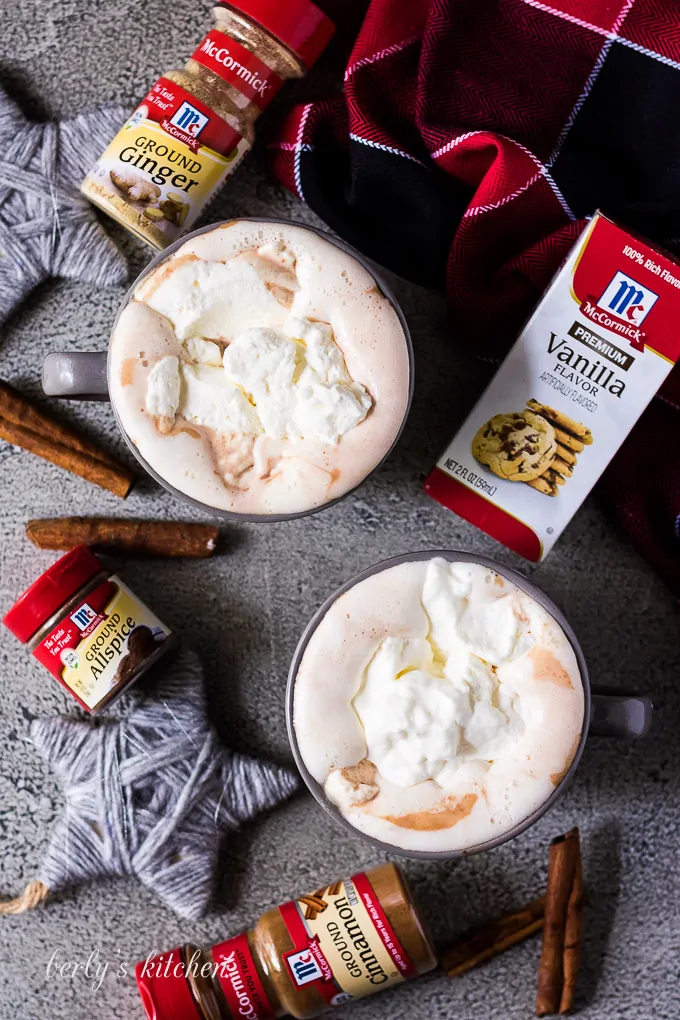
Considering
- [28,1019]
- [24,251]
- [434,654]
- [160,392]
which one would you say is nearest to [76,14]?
[24,251]

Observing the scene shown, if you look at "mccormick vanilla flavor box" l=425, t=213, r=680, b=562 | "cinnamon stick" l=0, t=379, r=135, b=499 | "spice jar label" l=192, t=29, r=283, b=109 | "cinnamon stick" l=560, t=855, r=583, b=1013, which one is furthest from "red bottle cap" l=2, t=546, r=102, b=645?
"cinnamon stick" l=560, t=855, r=583, b=1013

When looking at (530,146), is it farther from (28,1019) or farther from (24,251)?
(28,1019)

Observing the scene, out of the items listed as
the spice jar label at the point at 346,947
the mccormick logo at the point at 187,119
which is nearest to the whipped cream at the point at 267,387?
the mccormick logo at the point at 187,119

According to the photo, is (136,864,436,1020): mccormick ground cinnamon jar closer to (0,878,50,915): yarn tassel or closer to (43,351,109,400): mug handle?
(0,878,50,915): yarn tassel

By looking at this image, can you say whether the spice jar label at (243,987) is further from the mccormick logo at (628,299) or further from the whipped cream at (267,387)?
the mccormick logo at (628,299)

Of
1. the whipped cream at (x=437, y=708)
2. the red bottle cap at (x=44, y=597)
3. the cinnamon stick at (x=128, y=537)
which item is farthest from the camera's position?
the cinnamon stick at (x=128, y=537)

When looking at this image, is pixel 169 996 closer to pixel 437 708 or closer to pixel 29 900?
pixel 29 900
